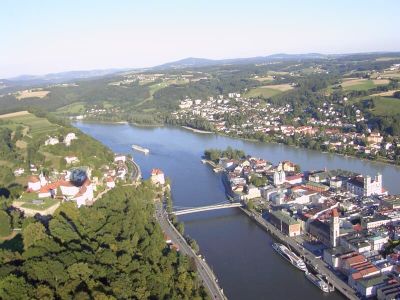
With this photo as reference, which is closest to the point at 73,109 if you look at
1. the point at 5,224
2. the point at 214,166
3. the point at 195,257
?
the point at 214,166

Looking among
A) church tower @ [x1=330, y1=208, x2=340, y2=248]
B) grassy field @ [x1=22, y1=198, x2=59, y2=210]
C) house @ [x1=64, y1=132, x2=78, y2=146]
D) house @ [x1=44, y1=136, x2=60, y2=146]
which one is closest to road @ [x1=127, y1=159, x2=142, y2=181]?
house @ [x1=64, y1=132, x2=78, y2=146]

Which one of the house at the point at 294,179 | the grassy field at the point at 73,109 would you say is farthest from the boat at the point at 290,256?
the grassy field at the point at 73,109

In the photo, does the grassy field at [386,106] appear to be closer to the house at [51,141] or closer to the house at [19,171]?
the house at [51,141]

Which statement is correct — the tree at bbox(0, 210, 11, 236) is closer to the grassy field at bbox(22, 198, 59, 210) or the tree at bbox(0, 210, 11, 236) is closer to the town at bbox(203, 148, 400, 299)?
the grassy field at bbox(22, 198, 59, 210)

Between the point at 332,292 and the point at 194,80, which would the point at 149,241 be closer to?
the point at 332,292

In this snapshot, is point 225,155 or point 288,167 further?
point 225,155

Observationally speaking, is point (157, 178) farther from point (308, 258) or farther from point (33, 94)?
point (33, 94)

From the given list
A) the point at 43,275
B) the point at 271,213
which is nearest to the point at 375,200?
the point at 271,213
